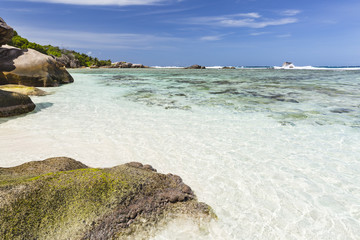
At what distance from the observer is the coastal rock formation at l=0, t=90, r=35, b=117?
630 centimetres

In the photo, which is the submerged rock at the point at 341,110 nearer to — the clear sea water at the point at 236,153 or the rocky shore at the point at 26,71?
the clear sea water at the point at 236,153

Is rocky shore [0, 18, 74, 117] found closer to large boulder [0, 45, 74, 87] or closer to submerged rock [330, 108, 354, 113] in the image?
large boulder [0, 45, 74, 87]

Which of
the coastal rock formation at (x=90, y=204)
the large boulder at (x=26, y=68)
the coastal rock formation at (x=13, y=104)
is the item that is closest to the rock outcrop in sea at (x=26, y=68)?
the large boulder at (x=26, y=68)

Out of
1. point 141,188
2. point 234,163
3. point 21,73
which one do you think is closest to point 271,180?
point 234,163

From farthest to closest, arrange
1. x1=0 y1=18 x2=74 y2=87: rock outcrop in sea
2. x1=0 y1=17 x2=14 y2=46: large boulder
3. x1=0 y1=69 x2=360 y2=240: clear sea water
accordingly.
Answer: x1=0 y1=18 x2=74 y2=87: rock outcrop in sea
x1=0 y1=17 x2=14 y2=46: large boulder
x1=0 y1=69 x2=360 y2=240: clear sea water

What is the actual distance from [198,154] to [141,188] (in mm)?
1980

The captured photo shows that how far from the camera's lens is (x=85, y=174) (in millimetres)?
2422

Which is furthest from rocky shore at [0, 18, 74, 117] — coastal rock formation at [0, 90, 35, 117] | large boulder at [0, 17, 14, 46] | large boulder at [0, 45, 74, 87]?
coastal rock formation at [0, 90, 35, 117]

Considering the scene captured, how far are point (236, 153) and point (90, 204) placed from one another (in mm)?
2945

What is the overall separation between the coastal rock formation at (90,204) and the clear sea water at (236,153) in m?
0.26

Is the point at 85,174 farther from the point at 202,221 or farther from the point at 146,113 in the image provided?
the point at 146,113

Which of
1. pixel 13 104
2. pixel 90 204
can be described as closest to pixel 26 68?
pixel 13 104

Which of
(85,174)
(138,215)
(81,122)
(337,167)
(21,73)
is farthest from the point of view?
(21,73)

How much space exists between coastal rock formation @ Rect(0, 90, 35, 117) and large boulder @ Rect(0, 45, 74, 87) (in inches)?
281
